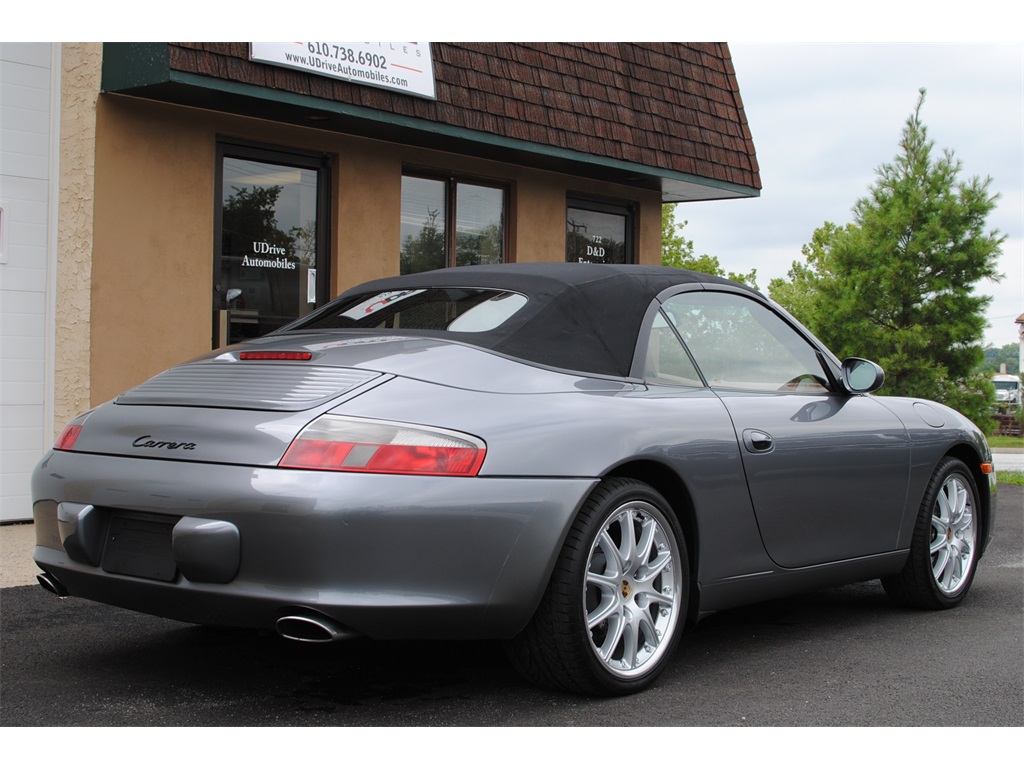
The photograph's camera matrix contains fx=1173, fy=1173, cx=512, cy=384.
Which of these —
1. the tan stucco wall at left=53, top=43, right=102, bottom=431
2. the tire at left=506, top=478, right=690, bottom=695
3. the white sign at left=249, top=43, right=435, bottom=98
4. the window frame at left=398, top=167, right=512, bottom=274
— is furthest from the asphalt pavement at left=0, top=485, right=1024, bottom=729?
the window frame at left=398, top=167, right=512, bottom=274

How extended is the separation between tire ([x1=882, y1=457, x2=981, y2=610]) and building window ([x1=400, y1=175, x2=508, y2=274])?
17.6ft

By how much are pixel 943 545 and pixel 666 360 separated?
1.98 metres

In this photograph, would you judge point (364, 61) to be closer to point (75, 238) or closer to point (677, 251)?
point (75, 238)

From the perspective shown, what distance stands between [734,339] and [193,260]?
467cm

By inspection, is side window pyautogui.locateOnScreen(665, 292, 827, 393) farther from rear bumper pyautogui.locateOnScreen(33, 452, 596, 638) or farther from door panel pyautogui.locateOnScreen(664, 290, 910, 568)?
rear bumper pyautogui.locateOnScreen(33, 452, 596, 638)

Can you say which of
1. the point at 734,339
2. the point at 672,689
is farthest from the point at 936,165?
the point at 672,689

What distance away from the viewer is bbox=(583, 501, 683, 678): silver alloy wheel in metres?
3.71

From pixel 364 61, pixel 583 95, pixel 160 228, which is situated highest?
pixel 583 95

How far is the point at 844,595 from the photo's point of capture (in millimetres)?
5883

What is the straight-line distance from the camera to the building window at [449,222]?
9914 mm

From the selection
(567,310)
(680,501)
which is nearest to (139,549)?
(567,310)

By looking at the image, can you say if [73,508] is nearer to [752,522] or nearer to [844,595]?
[752,522]

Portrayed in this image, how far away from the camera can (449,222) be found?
10211 millimetres

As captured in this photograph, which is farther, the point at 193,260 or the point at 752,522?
the point at 193,260
